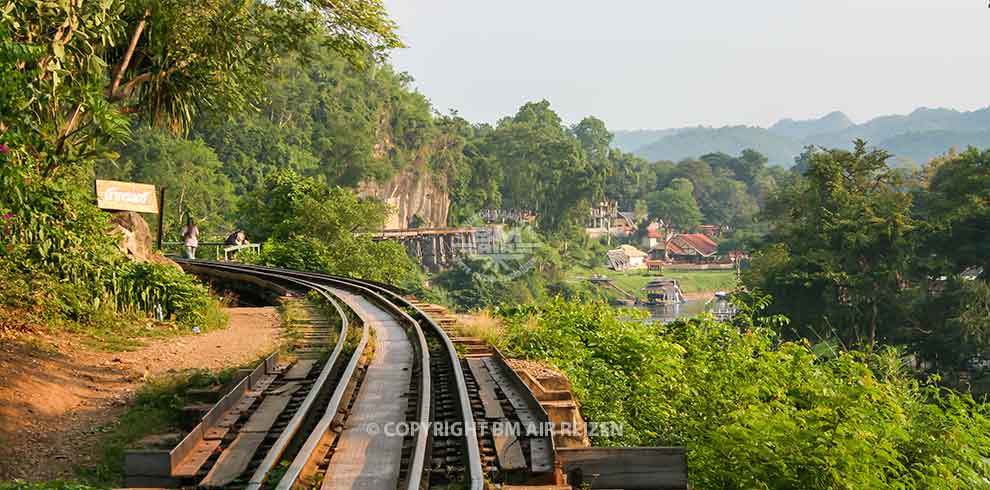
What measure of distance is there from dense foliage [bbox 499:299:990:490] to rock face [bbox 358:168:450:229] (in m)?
73.0

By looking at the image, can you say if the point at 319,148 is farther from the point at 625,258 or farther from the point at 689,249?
the point at 689,249

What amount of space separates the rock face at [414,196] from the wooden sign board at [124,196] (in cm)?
6611

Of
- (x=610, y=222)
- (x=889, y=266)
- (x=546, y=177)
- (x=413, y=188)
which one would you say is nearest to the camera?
(x=889, y=266)

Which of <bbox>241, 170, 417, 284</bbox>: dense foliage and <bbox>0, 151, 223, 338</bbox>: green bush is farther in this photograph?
<bbox>241, 170, 417, 284</bbox>: dense foliage

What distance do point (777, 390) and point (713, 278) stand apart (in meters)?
102

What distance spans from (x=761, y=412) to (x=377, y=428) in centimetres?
313

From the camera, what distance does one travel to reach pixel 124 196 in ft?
50.8

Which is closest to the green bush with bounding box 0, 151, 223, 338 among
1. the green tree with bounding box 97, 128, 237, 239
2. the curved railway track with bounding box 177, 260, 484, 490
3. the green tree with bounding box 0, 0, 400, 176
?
the green tree with bounding box 0, 0, 400, 176

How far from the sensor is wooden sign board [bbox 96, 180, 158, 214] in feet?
49.6

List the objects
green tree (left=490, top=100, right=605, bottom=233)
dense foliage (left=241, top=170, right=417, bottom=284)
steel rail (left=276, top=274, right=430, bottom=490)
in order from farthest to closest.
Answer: green tree (left=490, top=100, right=605, bottom=233) → dense foliage (left=241, top=170, right=417, bottom=284) → steel rail (left=276, top=274, right=430, bottom=490)

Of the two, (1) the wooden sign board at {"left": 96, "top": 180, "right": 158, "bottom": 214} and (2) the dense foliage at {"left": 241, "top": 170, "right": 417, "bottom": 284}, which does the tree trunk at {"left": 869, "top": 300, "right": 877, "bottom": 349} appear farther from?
(1) the wooden sign board at {"left": 96, "top": 180, "right": 158, "bottom": 214}

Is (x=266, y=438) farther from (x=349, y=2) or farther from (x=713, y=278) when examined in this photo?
(x=713, y=278)

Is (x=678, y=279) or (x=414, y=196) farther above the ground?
(x=414, y=196)

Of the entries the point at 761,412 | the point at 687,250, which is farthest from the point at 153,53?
the point at 687,250
